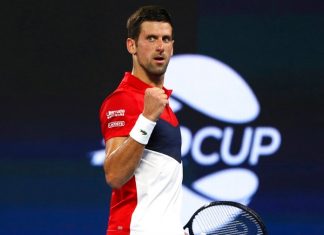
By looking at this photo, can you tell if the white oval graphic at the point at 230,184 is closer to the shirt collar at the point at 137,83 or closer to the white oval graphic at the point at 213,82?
the white oval graphic at the point at 213,82

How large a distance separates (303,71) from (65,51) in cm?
159

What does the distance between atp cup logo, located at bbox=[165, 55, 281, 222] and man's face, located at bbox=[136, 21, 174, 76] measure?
7.09 feet

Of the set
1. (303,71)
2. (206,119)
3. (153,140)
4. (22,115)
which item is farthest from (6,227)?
(153,140)

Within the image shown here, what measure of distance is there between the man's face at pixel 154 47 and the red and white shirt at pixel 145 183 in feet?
0.41

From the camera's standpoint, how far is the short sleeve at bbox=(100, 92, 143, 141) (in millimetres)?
2633

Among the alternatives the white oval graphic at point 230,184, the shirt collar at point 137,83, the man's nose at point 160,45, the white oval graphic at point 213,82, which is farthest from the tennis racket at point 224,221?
the white oval graphic at point 213,82

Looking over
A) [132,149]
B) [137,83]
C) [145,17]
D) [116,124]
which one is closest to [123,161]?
[132,149]

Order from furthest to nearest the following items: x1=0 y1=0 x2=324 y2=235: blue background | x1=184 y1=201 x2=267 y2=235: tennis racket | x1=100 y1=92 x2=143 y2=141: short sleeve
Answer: x1=0 y1=0 x2=324 y2=235: blue background
x1=184 y1=201 x2=267 y2=235: tennis racket
x1=100 y1=92 x2=143 y2=141: short sleeve

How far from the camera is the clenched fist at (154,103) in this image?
250 cm

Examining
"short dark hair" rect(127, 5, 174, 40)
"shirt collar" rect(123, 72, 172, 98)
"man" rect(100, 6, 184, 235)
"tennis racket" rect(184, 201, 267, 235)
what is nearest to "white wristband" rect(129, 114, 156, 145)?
"man" rect(100, 6, 184, 235)

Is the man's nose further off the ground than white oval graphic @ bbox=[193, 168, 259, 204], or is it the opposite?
the man's nose

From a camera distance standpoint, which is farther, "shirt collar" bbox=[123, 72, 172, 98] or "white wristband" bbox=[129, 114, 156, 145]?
"shirt collar" bbox=[123, 72, 172, 98]

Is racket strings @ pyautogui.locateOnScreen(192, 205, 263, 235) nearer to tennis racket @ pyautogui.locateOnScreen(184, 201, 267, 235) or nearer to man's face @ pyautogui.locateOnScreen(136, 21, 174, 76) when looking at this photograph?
tennis racket @ pyautogui.locateOnScreen(184, 201, 267, 235)

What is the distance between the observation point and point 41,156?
494cm
